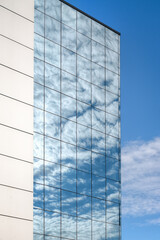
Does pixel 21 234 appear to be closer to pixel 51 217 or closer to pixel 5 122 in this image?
pixel 5 122

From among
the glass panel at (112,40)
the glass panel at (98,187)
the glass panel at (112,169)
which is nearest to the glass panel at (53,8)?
the glass panel at (112,40)

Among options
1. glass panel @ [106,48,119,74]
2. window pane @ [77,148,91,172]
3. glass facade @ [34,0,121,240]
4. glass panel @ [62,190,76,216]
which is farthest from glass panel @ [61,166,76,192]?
glass panel @ [106,48,119,74]

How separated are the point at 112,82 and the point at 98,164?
8.96 meters

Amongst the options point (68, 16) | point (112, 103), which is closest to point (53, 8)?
point (68, 16)

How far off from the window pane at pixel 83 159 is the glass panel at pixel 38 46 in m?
8.70

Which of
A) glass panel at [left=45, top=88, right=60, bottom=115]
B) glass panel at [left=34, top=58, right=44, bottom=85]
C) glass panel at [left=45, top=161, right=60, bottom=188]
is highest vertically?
glass panel at [left=34, top=58, right=44, bottom=85]

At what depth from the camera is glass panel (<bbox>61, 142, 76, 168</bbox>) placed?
3859cm

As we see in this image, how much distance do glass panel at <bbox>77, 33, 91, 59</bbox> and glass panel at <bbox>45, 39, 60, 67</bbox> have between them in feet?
9.36

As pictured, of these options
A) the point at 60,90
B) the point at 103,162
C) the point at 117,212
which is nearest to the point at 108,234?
the point at 117,212

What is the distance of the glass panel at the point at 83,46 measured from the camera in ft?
141

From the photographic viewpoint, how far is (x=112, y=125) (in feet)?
147

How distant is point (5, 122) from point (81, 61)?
30.7m

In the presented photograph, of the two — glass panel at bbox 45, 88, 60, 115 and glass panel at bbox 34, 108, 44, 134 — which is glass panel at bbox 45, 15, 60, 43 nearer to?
glass panel at bbox 45, 88, 60, 115

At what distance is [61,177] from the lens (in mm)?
37625
